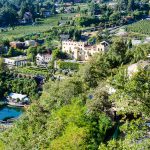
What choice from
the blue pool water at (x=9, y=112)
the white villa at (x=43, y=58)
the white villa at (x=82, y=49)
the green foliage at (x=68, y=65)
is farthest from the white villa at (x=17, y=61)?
the blue pool water at (x=9, y=112)

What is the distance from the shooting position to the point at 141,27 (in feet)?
121

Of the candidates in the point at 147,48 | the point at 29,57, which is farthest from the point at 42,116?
the point at 29,57

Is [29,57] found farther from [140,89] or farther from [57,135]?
[140,89]

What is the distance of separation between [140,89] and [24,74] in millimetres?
18697

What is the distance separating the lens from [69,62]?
82.5ft

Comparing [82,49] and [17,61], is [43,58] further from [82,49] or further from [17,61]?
[82,49]

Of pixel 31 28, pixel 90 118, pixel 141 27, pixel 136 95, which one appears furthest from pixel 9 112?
pixel 31 28

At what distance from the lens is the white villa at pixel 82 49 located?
25822 mm

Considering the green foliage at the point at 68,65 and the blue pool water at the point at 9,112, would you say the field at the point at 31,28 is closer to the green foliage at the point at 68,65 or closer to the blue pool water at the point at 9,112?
the green foliage at the point at 68,65

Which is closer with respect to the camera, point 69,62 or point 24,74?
point 24,74

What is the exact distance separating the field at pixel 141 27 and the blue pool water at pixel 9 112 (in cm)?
1798

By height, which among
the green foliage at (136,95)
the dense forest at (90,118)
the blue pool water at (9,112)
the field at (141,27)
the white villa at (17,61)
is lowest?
the blue pool water at (9,112)

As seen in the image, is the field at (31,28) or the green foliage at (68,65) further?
the field at (31,28)

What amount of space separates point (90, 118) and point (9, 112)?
11109 mm
